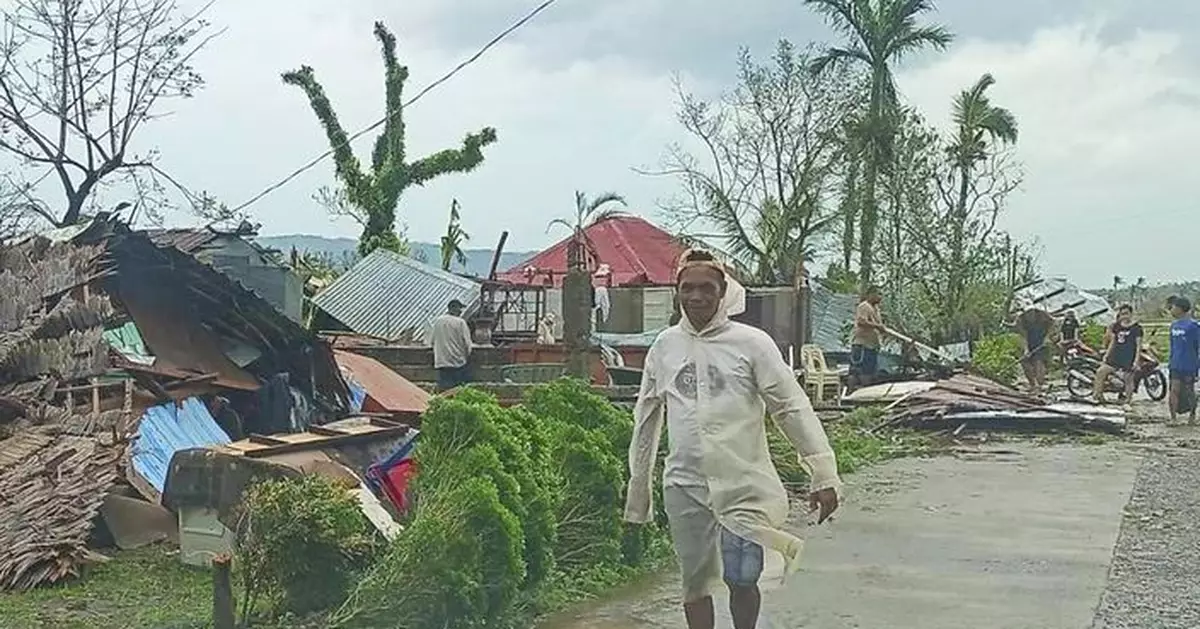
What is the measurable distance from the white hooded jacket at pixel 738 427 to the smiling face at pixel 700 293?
1.7 inches

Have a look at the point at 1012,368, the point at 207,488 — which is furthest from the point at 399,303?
the point at 207,488

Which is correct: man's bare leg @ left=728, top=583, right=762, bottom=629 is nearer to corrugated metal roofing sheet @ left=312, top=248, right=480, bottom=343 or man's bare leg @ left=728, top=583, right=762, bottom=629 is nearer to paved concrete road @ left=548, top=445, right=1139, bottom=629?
paved concrete road @ left=548, top=445, right=1139, bottom=629

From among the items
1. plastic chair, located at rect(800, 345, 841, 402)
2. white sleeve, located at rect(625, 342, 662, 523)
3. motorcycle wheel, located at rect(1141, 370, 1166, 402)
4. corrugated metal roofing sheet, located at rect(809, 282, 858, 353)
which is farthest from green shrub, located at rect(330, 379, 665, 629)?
corrugated metal roofing sheet, located at rect(809, 282, 858, 353)

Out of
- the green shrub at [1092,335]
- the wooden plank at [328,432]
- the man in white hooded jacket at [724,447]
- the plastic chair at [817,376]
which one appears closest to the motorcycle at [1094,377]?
the plastic chair at [817,376]

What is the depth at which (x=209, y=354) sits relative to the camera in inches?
467

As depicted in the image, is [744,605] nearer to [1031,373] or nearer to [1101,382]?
[1101,382]

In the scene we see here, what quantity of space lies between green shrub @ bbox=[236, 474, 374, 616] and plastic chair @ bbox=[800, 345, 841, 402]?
15082mm

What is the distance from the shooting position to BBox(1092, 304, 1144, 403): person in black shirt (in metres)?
21.6

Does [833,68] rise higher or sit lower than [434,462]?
higher

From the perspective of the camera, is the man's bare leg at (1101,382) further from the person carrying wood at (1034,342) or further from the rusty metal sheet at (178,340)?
the rusty metal sheet at (178,340)

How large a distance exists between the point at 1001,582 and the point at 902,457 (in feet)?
23.5

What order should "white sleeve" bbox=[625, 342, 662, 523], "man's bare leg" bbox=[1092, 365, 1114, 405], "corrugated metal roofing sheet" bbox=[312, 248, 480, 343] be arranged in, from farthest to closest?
"corrugated metal roofing sheet" bbox=[312, 248, 480, 343] → "man's bare leg" bbox=[1092, 365, 1114, 405] → "white sleeve" bbox=[625, 342, 662, 523]

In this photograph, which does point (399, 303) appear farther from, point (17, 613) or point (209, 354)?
point (17, 613)

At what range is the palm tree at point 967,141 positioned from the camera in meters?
33.0
